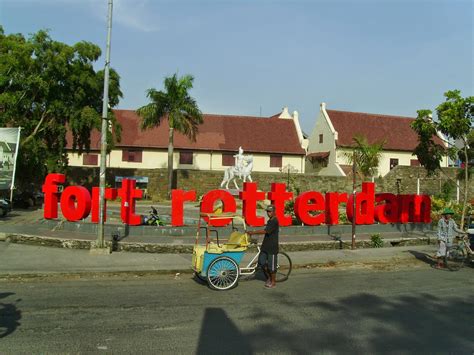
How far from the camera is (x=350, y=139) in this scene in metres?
43.8

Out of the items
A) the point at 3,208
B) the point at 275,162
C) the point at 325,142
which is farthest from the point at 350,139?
the point at 3,208

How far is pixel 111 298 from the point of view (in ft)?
28.4

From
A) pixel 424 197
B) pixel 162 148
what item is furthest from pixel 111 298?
pixel 162 148

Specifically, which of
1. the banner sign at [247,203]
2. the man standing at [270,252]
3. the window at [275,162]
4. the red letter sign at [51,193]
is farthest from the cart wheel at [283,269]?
the window at [275,162]

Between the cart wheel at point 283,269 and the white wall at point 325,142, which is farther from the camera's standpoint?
the white wall at point 325,142

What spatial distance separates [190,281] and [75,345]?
15.3 ft

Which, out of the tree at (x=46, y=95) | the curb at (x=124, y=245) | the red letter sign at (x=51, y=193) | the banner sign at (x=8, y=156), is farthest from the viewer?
the tree at (x=46, y=95)

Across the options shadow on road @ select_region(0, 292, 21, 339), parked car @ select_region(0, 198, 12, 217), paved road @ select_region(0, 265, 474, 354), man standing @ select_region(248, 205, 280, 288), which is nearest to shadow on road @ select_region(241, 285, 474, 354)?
paved road @ select_region(0, 265, 474, 354)

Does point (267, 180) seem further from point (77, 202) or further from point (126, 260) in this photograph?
point (126, 260)

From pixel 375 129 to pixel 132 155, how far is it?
24.5m

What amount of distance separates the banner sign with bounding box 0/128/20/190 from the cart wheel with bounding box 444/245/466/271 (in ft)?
53.5

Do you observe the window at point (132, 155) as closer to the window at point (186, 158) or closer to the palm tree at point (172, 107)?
the window at point (186, 158)

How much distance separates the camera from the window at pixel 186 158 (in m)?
43.1

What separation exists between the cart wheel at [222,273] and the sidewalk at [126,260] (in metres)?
2.18
